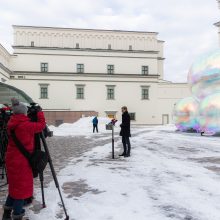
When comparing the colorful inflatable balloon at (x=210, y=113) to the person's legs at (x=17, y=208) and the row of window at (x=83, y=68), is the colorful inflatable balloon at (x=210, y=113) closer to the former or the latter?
the person's legs at (x=17, y=208)

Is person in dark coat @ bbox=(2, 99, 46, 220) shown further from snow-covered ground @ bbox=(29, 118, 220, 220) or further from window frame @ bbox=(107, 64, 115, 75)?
window frame @ bbox=(107, 64, 115, 75)

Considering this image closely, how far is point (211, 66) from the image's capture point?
59.7 feet

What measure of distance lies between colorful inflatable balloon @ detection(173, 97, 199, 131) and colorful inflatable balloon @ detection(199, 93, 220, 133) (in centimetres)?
350

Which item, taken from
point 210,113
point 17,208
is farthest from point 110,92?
point 17,208

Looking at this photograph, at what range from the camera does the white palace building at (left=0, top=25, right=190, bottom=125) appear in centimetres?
4466

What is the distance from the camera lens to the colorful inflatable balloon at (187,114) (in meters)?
21.8

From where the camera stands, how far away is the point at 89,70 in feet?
151

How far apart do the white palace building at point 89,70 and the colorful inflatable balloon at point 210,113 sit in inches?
1099

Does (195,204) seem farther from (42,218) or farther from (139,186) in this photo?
(42,218)

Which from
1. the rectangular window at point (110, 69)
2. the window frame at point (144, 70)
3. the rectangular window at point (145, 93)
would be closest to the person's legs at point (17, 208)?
the rectangular window at point (110, 69)

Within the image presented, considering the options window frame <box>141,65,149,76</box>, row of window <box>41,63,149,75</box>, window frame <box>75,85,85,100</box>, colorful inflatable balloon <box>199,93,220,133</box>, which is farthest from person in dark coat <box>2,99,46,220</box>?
window frame <box>141,65,149,76</box>

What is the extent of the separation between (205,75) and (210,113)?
7.73ft

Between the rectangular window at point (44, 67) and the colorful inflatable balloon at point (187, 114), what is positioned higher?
the rectangular window at point (44, 67)

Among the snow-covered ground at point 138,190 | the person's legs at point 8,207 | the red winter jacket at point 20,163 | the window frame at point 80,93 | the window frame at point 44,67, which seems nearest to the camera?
the red winter jacket at point 20,163
